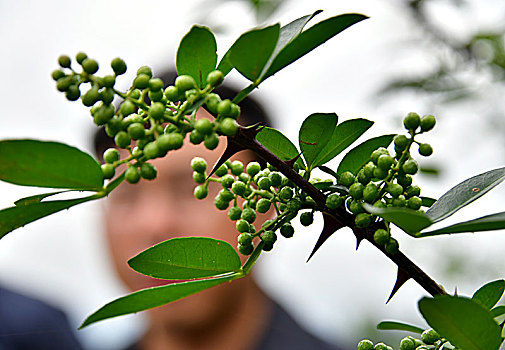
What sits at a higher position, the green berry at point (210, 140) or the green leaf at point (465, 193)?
the green leaf at point (465, 193)

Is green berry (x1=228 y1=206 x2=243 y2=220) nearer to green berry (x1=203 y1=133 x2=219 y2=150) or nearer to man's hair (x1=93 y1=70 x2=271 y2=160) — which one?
green berry (x1=203 y1=133 x2=219 y2=150)

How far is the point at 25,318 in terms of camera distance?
90.3 inches

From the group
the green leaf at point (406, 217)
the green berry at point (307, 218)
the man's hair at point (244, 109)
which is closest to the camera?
the green leaf at point (406, 217)

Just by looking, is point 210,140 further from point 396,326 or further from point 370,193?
point 396,326

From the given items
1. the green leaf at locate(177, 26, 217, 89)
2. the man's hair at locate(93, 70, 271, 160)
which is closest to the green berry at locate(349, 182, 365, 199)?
A: the green leaf at locate(177, 26, 217, 89)

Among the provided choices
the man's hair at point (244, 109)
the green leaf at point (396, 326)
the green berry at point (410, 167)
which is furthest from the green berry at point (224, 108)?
the man's hair at point (244, 109)

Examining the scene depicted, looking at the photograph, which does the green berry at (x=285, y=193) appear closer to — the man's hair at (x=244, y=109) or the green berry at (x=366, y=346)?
the green berry at (x=366, y=346)

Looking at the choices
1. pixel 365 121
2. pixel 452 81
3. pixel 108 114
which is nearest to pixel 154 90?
pixel 108 114

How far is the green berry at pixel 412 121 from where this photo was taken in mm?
291

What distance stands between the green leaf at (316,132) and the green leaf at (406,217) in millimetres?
97

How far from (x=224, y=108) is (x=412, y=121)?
0.10m

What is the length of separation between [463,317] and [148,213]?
86.8 inches

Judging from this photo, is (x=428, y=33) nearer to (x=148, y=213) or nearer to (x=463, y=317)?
(x=463, y=317)

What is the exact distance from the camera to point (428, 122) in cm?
30
